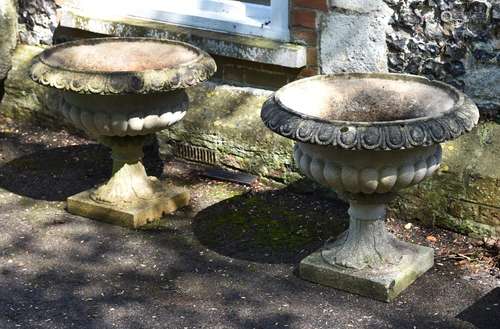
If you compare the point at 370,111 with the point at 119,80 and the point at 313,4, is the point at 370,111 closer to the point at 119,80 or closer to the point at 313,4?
the point at 313,4

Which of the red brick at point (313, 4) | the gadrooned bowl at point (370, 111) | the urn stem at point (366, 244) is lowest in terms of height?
the urn stem at point (366, 244)

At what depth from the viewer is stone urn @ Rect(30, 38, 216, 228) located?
18.1 feet

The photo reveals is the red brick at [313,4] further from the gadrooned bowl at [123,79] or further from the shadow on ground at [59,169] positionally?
the shadow on ground at [59,169]

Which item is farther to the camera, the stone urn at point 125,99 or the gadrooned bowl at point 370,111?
the stone urn at point 125,99

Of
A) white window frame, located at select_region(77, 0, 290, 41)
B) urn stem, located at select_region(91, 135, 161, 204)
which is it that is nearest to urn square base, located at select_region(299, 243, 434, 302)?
urn stem, located at select_region(91, 135, 161, 204)

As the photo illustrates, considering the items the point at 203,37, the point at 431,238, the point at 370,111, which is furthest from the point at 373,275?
the point at 203,37

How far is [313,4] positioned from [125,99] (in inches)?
48.7

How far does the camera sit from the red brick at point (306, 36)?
243 inches

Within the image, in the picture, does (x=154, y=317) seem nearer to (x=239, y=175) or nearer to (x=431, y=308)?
(x=431, y=308)

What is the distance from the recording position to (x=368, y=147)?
15.2ft

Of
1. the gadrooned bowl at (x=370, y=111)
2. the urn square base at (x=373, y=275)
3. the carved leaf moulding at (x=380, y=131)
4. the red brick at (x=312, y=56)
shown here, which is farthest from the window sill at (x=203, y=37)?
the carved leaf moulding at (x=380, y=131)

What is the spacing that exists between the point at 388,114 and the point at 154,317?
4.98ft

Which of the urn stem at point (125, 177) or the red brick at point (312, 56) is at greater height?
the red brick at point (312, 56)

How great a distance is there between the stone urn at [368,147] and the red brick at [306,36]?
0.79m
